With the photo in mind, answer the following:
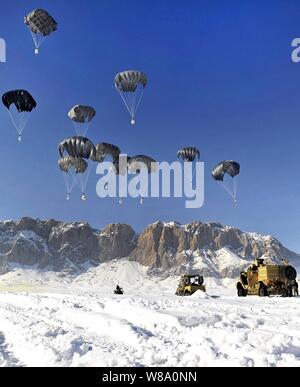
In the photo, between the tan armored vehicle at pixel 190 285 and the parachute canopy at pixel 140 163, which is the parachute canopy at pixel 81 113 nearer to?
the parachute canopy at pixel 140 163

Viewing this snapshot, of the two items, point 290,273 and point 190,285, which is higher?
point 290,273

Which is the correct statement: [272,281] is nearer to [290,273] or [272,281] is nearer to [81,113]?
[290,273]

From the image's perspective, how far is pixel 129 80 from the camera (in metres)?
40.0

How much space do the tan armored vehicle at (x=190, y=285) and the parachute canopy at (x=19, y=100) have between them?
20.0 metres

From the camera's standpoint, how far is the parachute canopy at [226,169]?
49.1 m

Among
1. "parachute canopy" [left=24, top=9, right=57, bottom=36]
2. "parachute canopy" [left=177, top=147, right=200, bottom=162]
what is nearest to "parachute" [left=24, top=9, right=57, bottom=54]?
"parachute canopy" [left=24, top=9, right=57, bottom=36]

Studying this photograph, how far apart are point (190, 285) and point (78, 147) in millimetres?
16240

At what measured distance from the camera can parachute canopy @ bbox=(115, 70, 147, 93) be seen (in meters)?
39.6

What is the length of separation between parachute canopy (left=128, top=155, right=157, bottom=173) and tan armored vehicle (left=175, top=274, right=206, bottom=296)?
813 inches

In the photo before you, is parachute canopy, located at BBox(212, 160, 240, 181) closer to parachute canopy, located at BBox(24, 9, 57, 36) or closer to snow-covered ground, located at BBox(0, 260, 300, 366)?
parachute canopy, located at BBox(24, 9, 57, 36)

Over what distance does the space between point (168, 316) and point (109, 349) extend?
3.60 meters

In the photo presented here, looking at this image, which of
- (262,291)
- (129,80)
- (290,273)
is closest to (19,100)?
(129,80)

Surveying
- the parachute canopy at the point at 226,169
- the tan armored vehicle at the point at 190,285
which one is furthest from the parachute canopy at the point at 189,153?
the tan armored vehicle at the point at 190,285

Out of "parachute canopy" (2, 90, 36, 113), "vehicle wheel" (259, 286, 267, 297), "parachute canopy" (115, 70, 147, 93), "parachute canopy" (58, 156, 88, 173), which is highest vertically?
"parachute canopy" (115, 70, 147, 93)
